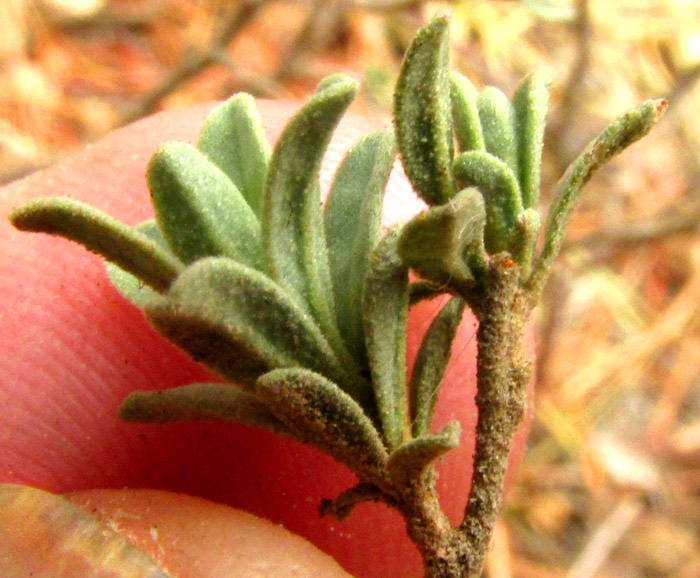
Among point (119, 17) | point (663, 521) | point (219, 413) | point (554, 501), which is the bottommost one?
point (663, 521)

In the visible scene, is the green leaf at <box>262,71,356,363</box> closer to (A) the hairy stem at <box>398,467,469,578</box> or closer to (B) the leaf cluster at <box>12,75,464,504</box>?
(B) the leaf cluster at <box>12,75,464,504</box>

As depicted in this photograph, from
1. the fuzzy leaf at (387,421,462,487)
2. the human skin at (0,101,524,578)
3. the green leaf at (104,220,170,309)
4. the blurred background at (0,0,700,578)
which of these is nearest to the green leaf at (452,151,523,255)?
the fuzzy leaf at (387,421,462,487)

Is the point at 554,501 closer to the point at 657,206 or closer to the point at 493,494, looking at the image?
the point at 657,206

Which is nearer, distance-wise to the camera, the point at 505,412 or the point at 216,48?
the point at 505,412

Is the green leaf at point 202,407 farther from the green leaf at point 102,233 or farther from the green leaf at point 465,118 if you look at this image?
the green leaf at point 465,118

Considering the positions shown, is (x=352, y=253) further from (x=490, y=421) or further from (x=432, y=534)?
(x=432, y=534)

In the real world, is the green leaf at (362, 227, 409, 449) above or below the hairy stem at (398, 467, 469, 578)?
above

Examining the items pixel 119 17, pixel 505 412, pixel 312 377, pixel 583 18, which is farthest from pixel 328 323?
pixel 119 17
